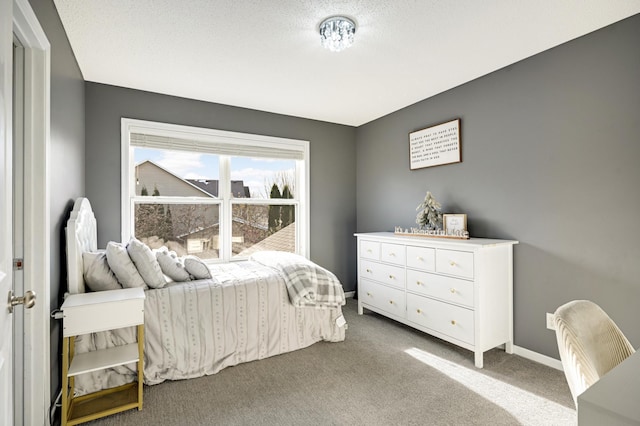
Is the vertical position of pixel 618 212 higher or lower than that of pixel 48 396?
higher

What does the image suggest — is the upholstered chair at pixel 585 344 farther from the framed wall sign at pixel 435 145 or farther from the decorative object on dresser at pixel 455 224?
the framed wall sign at pixel 435 145

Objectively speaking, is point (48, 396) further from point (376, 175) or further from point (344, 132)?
point (344, 132)

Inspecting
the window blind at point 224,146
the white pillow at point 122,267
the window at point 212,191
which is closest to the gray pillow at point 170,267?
the white pillow at point 122,267

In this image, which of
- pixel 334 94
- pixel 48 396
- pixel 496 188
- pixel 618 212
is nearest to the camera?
pixel 48 396

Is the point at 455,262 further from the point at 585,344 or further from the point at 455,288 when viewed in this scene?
the point at 585,344

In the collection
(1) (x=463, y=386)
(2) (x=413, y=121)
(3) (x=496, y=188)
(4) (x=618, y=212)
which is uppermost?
(2) (x=413, y=121)

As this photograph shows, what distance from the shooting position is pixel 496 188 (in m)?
2.86

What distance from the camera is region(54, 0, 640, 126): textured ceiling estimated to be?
1.95 metres

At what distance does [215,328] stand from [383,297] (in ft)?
5.66

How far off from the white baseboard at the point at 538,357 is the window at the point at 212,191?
8.24 feet

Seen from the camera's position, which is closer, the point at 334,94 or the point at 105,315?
the point at 105,315

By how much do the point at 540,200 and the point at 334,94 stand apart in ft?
6.93

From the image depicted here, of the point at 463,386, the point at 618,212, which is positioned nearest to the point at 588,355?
the point at 463,386

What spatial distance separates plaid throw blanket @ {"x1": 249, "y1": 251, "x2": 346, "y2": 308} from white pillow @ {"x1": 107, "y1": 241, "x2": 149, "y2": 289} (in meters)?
1.17
